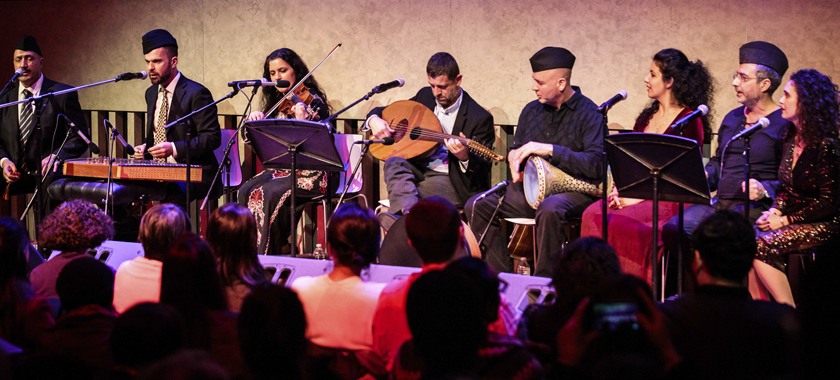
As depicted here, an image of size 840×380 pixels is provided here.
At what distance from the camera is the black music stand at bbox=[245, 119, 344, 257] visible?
13.5ft

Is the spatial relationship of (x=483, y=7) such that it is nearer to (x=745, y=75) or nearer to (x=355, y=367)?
(x=745, y=75)

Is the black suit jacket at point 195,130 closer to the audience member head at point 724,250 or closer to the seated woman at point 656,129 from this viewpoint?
the seated woman at point 656,129

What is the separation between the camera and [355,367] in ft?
7.63

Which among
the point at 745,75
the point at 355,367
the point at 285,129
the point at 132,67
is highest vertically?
the point at 132,67

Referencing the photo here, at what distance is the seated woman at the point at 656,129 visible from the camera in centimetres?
392

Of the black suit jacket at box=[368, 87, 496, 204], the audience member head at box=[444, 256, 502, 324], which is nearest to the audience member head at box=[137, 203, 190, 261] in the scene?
the audience member head at box=[444, 256, 502, 324]

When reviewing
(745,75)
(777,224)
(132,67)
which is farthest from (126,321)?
(132,67)

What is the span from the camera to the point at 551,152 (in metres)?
4.30

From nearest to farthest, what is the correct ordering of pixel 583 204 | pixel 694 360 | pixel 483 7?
pixel 694 360 → pixel 583 204 → pixel 483 7

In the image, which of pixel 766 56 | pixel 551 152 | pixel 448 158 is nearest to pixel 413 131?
pixel 448 158

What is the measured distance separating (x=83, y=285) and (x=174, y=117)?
3269 mm

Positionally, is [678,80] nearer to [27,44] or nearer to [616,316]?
[616,316]

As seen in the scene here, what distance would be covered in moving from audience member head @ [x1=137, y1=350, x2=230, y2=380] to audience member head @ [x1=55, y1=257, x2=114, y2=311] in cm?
100

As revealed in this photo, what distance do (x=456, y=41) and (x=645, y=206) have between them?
2127 millimetres
